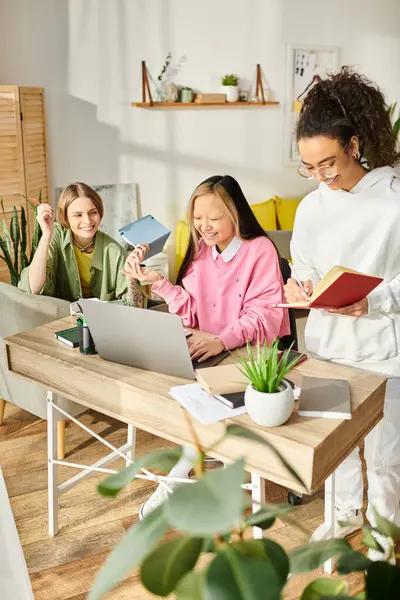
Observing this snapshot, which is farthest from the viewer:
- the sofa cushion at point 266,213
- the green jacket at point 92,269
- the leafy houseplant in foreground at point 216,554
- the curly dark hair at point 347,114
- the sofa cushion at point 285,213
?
the sofa cushion at point 285,213

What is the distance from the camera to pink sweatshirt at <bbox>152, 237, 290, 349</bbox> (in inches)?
Answer: 81.4

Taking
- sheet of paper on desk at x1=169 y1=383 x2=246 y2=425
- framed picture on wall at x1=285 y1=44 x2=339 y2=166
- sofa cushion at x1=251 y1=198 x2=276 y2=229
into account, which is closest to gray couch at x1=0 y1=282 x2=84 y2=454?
sheet of paper on desk at x1=169 y1=383 x2=246 y2=425

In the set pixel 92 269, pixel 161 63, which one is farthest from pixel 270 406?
pixel 161 63

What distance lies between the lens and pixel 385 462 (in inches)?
79.2

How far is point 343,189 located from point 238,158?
346 cm

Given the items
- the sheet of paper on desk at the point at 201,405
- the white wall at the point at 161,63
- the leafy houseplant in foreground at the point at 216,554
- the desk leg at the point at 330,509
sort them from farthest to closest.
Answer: the white wall at the point at 161,63 < the desk leg at the point at 330,509 < the sheet of paper on desk at the point at 201,405 < the leafy houseplant in foreground at the point at 216,554

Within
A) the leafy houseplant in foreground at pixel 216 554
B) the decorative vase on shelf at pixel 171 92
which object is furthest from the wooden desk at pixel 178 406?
the decorative vase on shelf at pixel 171 92

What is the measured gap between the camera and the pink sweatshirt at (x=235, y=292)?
2066 mm

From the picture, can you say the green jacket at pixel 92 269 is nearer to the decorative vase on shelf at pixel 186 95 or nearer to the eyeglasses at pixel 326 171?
the eyeglasses at pixel 326 171

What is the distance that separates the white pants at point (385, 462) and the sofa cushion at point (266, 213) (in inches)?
128

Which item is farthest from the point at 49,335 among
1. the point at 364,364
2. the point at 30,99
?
the point at 30,99

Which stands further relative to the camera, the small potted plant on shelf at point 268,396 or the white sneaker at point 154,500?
the white sneaker at point 154,500

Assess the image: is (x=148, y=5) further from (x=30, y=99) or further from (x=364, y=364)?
(x=364, y=364)

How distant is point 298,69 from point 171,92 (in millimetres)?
1226
